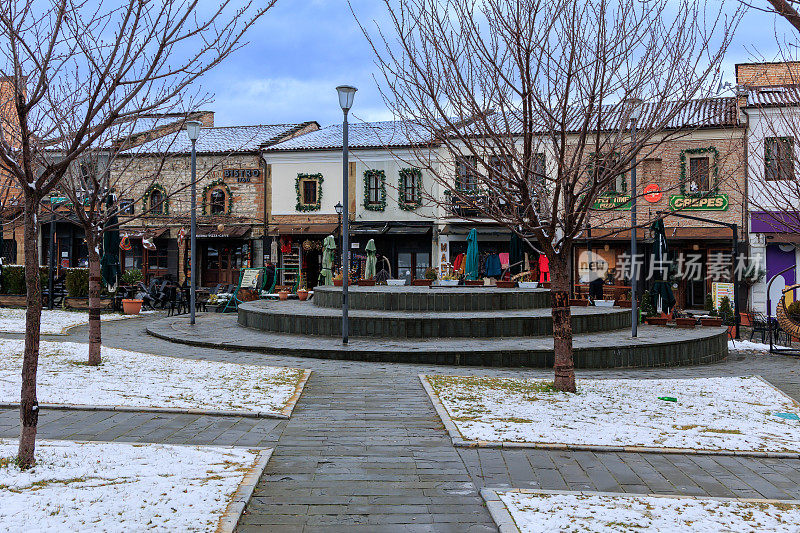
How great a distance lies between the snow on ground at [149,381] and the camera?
6945mm

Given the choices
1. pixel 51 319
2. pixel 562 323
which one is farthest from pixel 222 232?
pixel 562 323

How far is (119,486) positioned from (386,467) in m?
1.90

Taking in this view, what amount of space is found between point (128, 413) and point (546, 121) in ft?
18.2

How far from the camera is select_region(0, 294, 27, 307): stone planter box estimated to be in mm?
20250

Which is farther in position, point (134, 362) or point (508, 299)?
point (508, 299)

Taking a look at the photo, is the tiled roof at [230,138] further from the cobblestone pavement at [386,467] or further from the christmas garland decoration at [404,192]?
the cobblestone pavement at [386,467]

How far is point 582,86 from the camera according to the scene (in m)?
7.14

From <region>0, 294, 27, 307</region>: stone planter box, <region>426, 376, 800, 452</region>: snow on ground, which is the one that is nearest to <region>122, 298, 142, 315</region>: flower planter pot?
<region>0, 294, 27, 307</region>: stone planter box

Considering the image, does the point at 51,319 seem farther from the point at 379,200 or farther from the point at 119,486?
the point at 379,200

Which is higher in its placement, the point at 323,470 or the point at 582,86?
the point at 582,86

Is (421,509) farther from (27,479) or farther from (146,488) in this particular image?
(27,479)

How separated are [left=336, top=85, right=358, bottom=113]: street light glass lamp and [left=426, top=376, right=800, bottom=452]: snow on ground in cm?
556

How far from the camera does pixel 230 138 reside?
33094 mm

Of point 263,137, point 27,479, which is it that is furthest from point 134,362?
point 263,137
